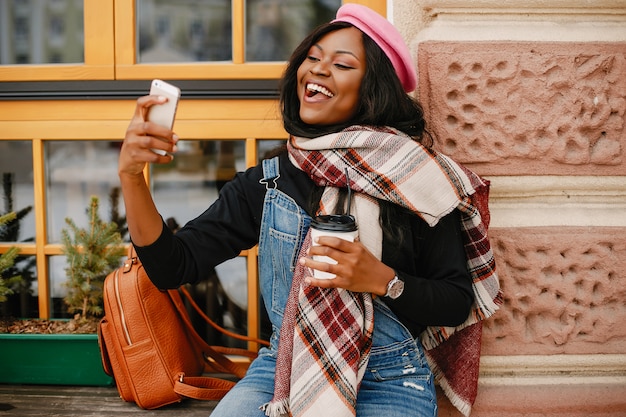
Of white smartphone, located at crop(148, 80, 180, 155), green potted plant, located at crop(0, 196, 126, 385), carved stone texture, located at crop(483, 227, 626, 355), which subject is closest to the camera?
white smartphone, located at crop(148, 80, 180, 155)

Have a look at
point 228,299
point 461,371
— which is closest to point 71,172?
point 228,299

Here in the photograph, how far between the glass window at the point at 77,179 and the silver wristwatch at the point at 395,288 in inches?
43.5

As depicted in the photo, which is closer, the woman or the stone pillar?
the woman

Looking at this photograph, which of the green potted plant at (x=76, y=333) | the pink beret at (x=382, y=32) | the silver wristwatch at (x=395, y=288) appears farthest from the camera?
the green potted plant at (x=76, y=333)

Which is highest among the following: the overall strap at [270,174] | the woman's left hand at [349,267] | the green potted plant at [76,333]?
the overall strap at [270,174]

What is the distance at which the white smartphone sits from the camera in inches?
42.6

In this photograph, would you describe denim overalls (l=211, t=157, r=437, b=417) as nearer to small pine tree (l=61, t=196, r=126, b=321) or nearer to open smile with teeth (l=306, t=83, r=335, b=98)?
open smile with teeth (l=306, t=83, r=335, b=98)

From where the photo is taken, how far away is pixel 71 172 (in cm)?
191

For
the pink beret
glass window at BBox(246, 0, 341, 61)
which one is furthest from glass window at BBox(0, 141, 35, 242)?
the pink beret

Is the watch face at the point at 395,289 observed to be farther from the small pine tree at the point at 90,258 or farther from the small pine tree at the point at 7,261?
the small pine tree at the point at 7,261

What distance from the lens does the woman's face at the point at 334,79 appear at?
138cm

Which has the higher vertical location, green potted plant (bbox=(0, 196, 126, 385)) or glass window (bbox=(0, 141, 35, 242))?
glass window (bbox=(0, 141, 35, 242))

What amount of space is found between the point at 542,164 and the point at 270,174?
2.33ft

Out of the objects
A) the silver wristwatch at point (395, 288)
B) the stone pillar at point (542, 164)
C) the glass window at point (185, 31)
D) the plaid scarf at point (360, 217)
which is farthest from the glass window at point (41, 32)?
the silver wristwatch at point (395, 288)
